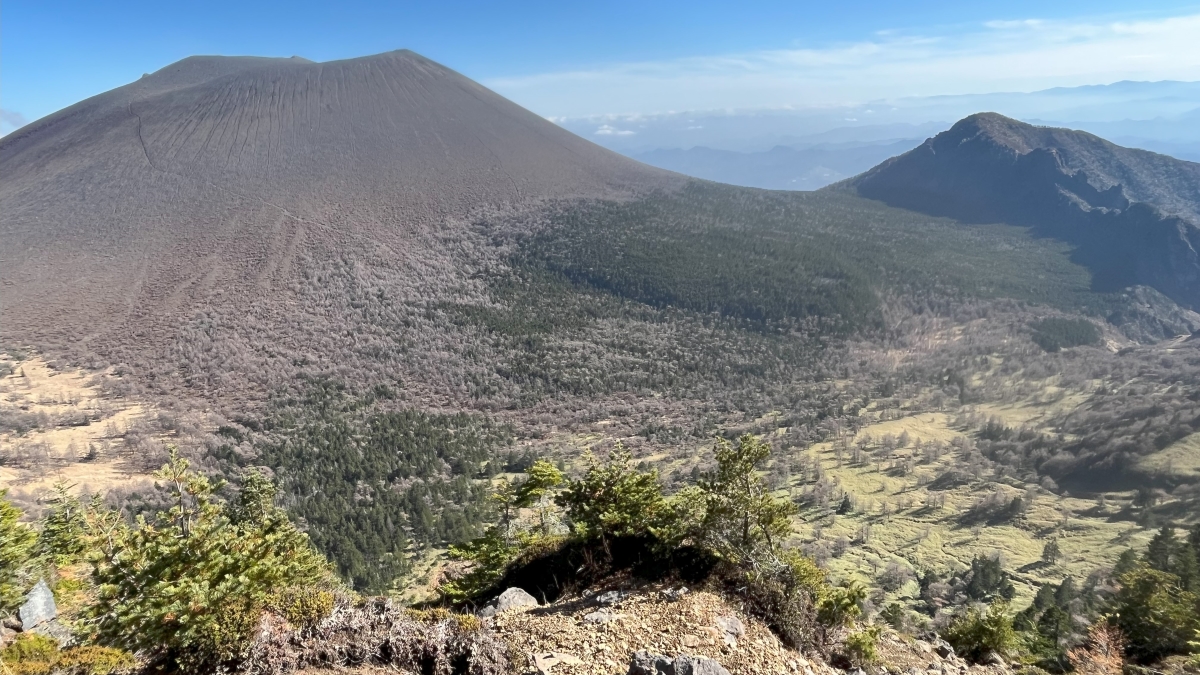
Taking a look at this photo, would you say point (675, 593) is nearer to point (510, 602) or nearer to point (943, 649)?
point (510, 602)

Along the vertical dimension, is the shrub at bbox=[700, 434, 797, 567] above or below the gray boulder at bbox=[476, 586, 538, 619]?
above

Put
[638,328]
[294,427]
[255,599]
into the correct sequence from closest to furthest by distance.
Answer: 1. [255,599]
2. [294,427]
3. [638,328]

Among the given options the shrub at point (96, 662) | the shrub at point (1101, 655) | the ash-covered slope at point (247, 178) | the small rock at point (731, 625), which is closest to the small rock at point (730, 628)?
the small rock at point (731, 625)

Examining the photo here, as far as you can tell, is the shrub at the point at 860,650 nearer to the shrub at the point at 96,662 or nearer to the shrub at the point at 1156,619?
the shrub at the point at 1156,619

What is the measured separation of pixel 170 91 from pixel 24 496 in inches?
5254

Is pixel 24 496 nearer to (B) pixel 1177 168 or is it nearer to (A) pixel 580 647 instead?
(A) pixel 580 647

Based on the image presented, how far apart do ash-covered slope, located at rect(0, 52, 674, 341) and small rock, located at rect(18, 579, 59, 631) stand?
8810 centimetres

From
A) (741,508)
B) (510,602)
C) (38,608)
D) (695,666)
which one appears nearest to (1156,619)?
(741,508)

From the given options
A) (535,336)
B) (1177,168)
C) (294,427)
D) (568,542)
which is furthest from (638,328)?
(1177,168)

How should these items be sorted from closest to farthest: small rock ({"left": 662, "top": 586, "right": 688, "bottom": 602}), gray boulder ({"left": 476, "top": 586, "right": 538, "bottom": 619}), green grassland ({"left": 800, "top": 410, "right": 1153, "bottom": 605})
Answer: small rock ({"left": 662, "top": 586, "right": 688, "bottom": 602}), gray boulder ({"left": 476, "top": 586, "right": 538, "bottom": 619}), green grassland ({"left": 800, "top": 410, "right": 1153, "bottom": 605})

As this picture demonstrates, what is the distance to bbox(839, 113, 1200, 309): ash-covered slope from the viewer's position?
133 metres

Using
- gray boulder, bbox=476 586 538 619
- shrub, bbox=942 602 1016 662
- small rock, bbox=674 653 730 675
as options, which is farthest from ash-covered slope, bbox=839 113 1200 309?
small rock, bbox=674 653 730 675

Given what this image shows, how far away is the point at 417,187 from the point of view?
124m

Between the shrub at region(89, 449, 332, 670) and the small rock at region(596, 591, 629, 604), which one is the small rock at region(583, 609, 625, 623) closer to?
the small rock at region(596, 591, 629, 604)
